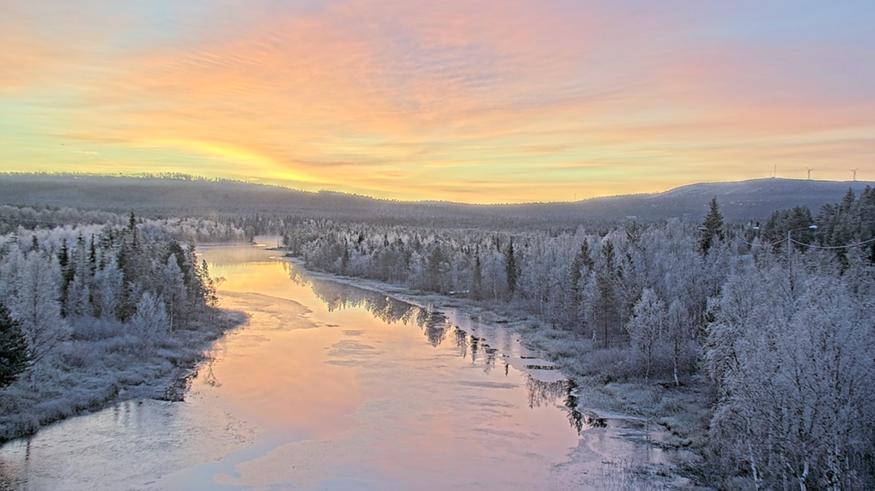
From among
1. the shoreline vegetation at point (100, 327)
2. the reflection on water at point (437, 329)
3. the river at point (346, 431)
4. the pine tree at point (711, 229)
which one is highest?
the pine tree at point (711, 229)

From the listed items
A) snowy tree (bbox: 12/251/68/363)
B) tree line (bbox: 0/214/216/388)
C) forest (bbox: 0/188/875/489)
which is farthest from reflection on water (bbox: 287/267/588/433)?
snowy tree (bbox: 12/251/68/363)

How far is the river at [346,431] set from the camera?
24.5 metres

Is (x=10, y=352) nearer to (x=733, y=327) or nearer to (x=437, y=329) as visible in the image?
(x=733, y=327)

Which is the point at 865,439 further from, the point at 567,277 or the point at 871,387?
the point at 567,277

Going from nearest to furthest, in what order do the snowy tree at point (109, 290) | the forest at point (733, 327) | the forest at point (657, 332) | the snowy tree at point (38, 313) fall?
the forest at point (733, 327) → the forest at point (657, 332) → the snowy tree at point (38, 313) → the snowy tree at point (109, 290)

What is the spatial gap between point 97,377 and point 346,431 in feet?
56.7

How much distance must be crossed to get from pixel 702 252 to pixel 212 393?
44.4 meters

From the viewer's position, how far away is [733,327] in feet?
82.2

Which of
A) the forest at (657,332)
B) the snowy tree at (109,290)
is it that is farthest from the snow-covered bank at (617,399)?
the snowy tree at (109,290)

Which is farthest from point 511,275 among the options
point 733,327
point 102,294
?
point 733,327

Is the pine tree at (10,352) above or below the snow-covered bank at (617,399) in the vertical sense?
above

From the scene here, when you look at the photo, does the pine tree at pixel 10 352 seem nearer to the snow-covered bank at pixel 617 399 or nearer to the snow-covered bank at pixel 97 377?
the snow-covered bank at pixel 97 377

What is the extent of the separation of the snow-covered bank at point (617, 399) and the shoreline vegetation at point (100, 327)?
2403 cm

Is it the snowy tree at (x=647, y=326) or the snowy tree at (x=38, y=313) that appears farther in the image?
the snowy tree at (x=647, y=326)
